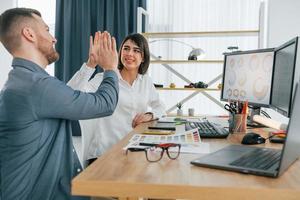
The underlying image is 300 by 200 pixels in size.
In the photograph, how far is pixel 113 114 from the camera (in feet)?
6.22

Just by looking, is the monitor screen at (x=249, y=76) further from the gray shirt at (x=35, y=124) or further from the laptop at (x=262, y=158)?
→ the gray shirt at (x=35, y=124)

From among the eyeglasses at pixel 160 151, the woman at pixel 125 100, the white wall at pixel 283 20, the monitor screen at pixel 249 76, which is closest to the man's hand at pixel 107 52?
the woman at pixel 125 100

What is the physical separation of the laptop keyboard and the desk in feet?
0.17

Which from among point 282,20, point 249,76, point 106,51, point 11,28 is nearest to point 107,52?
point 106,51

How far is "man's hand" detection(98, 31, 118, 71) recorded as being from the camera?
4.03 feet

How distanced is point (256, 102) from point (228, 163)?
97cm

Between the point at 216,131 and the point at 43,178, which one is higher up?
the point at 216,131

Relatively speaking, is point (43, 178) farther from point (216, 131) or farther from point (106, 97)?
point (216, 131)

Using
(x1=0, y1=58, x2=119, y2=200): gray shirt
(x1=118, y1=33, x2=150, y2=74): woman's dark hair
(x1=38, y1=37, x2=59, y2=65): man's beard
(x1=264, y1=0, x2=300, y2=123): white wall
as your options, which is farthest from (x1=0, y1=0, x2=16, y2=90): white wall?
(x1=0, y1=58, x2=119, y2=200): gray shirt

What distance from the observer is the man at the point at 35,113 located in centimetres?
103

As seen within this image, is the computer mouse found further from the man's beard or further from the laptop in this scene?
the man's beard

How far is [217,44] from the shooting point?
4.06 m

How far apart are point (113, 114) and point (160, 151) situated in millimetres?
898

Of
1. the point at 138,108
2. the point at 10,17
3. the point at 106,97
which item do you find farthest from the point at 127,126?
the point at 10,17
